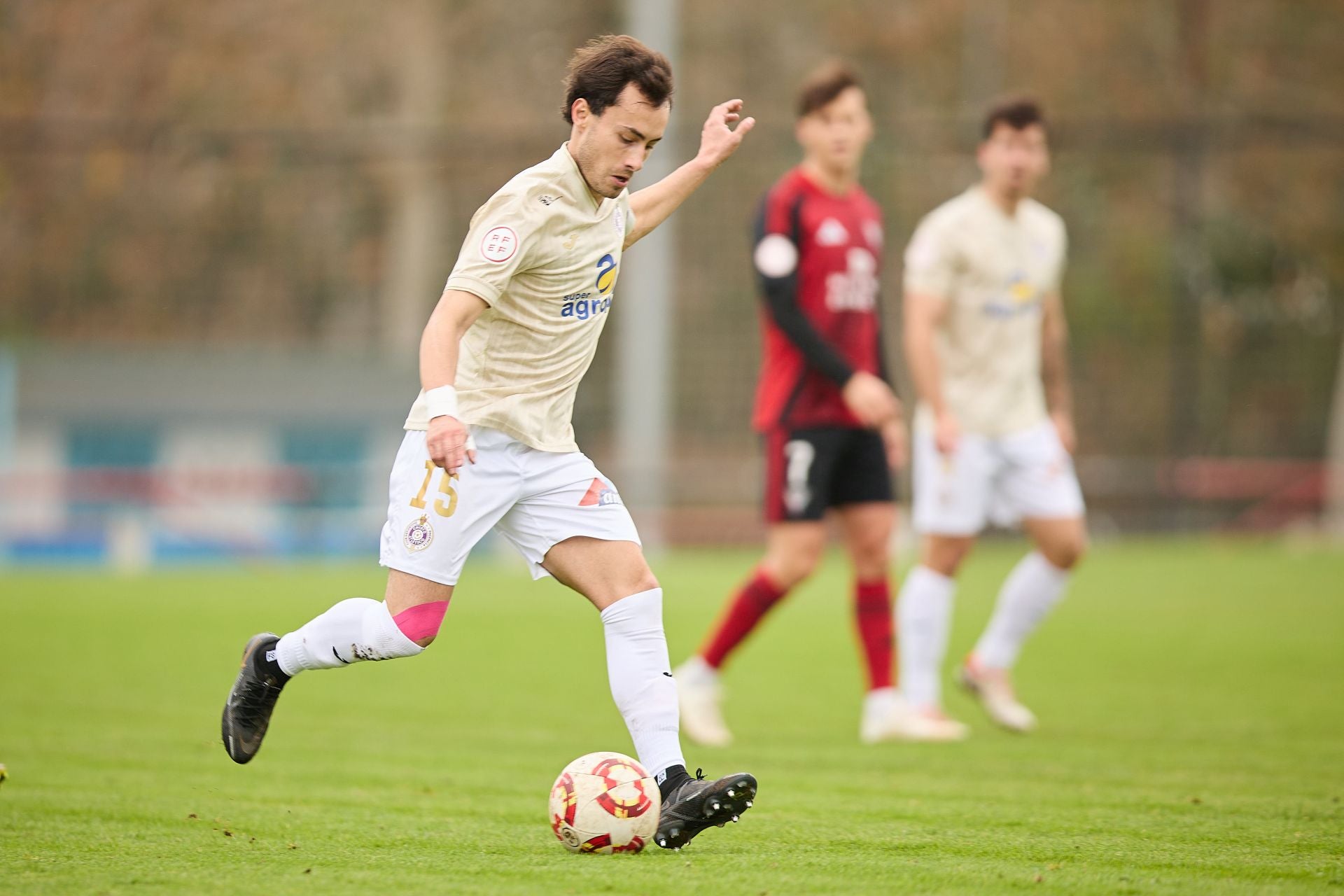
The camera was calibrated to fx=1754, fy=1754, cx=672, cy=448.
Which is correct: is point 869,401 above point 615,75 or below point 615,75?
below

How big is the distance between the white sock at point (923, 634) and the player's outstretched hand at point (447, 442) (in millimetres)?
3655

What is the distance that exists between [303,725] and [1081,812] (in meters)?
3.90

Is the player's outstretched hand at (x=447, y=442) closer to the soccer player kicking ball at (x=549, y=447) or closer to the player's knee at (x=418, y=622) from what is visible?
the soccer player kicking ball at (x=549, y=447)

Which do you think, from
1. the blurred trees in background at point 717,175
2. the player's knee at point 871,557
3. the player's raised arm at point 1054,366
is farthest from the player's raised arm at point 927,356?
the blurred trees in background at point 717,175

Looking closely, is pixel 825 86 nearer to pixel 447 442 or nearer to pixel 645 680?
pixel 645 680

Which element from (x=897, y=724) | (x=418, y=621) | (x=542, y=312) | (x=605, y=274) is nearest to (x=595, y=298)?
(x=605, y=274)

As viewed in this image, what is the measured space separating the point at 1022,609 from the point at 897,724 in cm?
90

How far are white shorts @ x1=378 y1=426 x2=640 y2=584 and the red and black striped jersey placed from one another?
2.49 meters

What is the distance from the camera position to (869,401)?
700cm

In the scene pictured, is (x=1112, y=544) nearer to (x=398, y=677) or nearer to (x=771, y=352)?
(x=398, y=677)

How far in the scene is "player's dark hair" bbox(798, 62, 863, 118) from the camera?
744cm

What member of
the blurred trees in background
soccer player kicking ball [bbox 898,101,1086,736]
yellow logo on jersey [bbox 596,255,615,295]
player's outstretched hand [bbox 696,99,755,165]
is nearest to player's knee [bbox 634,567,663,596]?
yellow logo on jersey [bbox 596,255,615,295]

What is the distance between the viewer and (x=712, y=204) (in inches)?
1081

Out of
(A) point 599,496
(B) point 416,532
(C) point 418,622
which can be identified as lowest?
(C) point 418,622
